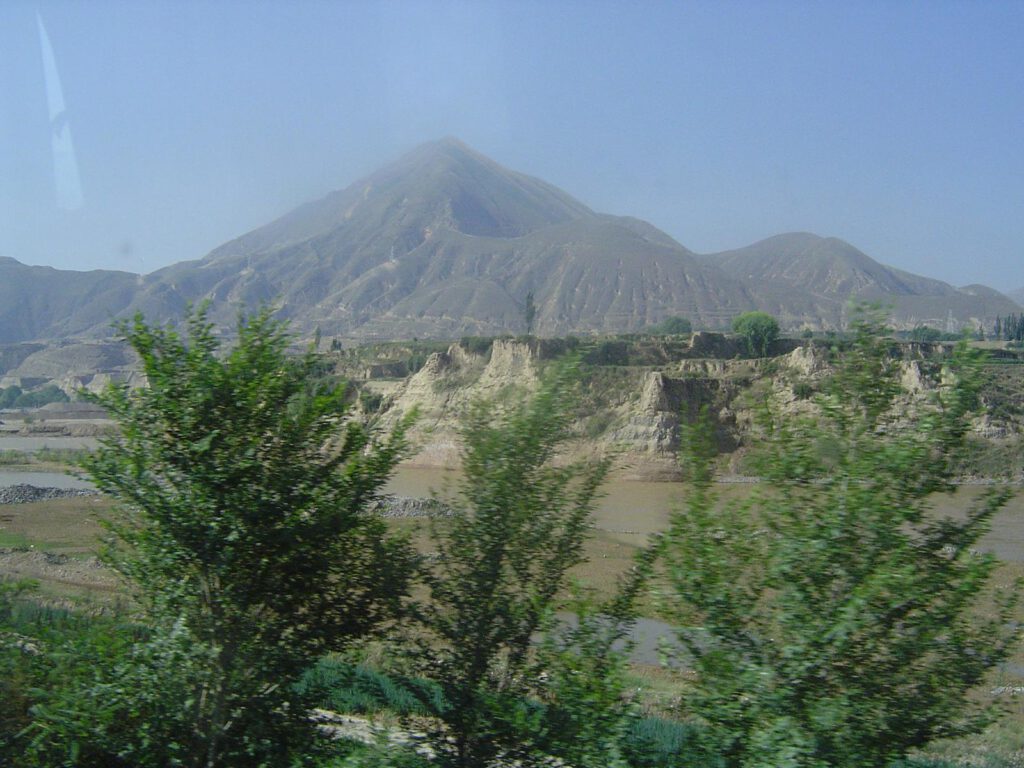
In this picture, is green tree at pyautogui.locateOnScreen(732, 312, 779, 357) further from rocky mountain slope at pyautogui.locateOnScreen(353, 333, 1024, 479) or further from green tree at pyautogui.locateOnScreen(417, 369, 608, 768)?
green tree at pyautogui.locateOnScreen(417, 369, 608, 768)

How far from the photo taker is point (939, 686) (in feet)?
17.4

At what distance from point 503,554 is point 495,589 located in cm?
26

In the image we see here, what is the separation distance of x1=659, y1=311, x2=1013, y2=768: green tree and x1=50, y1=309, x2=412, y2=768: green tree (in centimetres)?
265

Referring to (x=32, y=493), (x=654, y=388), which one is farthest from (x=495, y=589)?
(x=654, y=388)

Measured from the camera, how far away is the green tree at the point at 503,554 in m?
6.60

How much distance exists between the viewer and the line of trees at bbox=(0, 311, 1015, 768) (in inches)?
209

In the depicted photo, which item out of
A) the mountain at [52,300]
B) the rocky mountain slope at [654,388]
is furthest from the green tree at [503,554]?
the mountain at [52,300]

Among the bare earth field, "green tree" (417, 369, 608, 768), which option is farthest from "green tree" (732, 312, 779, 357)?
"green tree" (417, 369, 608, 768)

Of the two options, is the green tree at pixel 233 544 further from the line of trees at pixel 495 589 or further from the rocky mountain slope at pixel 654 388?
the rocky mountain slope at pixel 654 388

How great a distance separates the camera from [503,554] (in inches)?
264

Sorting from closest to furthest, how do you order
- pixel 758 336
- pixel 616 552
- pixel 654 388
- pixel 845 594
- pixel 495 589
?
pixel 845 594 → pixel 495 589 → pixel 616 552 → pixel 654 388 → pixel 758 336

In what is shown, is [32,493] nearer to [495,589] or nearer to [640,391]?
[640,391]

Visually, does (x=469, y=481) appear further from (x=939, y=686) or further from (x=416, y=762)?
(x=939, y=686)

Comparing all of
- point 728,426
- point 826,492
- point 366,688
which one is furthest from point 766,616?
point 728,426
